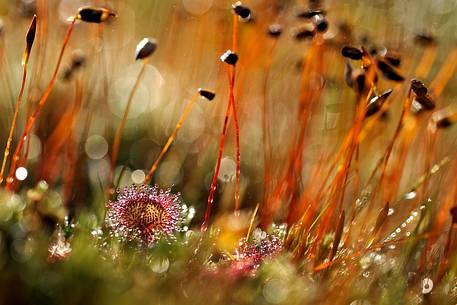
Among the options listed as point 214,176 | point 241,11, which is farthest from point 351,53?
point 214,176

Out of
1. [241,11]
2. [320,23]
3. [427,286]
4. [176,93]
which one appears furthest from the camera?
[176,93]

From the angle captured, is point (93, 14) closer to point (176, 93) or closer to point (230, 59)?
point (230, 59)

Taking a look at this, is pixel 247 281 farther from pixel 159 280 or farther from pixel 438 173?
pixel 438 173

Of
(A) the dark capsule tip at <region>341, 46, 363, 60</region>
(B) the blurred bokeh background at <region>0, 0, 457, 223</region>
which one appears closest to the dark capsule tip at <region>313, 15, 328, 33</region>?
(A) the dark capsule tip at <region>341, 46, 363, 60</region>

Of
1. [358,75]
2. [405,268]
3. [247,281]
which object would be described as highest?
[358,75]

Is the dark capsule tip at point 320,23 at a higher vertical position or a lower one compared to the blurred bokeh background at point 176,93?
higher

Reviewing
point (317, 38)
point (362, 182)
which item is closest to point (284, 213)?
point (317, 38)

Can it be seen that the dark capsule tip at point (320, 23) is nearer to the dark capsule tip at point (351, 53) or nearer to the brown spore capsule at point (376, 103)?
the dark capsule tip at point (351, 53)

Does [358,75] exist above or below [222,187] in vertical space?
above

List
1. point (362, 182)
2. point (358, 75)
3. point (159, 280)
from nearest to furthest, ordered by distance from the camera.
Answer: point (159, 280), point (358, 75), point (362, 182)

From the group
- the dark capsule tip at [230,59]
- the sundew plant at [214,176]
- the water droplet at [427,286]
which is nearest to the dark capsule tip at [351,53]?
the sundew plant at [214,176]

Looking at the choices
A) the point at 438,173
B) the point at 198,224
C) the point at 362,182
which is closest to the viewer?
the point at 198,224
